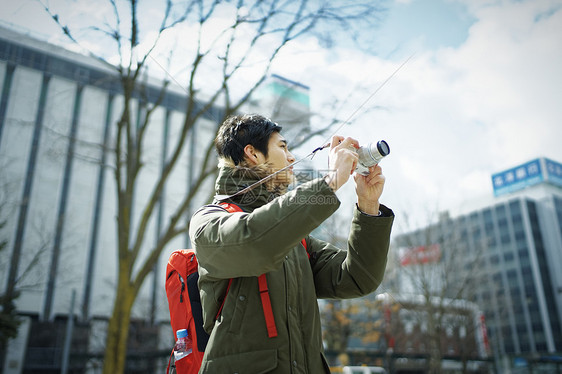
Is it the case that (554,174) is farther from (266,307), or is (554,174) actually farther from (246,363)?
(246,363)

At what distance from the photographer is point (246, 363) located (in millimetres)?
1154

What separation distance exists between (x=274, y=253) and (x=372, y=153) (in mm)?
483

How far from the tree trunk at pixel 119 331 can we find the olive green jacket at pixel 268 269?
544 cm

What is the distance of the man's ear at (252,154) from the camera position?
1.56 meters

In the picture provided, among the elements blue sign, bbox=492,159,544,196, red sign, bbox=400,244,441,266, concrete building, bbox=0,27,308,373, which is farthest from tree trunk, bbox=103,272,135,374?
blue sign, bbox=492,159,544,196

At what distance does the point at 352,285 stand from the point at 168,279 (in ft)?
2.41

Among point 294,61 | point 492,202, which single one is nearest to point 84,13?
point 294,61

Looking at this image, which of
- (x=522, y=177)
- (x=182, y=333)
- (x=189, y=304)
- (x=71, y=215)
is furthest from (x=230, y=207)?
(x=522, y=177)

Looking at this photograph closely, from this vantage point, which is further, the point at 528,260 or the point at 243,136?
the point at 528,260

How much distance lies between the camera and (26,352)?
90.2 ft

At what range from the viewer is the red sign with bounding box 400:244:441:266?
14.6 meters

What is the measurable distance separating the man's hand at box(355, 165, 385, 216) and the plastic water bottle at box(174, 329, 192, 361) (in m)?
0.79

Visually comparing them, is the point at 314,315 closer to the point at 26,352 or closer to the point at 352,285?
the point at 352,285

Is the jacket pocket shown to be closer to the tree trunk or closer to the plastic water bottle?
the plastic water bottle
